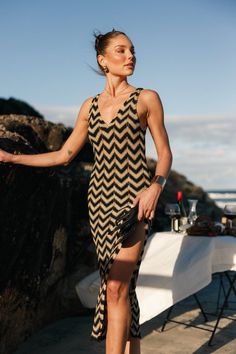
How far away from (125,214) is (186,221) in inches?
83.0

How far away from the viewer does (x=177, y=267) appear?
4852mm

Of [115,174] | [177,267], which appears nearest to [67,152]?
[115,174]

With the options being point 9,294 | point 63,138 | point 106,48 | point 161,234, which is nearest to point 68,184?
point 161,234

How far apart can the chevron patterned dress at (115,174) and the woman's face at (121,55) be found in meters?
0.14

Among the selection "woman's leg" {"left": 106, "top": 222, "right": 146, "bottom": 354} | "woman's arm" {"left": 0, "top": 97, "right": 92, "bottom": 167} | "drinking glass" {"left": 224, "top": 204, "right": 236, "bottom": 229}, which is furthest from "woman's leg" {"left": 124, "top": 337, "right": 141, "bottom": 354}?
"drinking glass" {"left": 224, "top": 204, "right": 236, "bottom": 229}

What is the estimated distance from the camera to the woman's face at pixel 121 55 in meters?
3.65

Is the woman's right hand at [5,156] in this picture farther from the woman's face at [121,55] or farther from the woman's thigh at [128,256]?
the woman's thigh at [128,256]

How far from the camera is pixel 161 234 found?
524 centimetres

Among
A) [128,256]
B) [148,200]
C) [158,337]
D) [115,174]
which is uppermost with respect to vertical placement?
[115,174]

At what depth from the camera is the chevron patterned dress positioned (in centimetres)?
356

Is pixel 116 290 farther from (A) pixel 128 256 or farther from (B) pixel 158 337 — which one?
(B) pixel 158 337

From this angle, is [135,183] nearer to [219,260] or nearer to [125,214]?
[125,214]

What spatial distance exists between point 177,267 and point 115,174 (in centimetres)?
153

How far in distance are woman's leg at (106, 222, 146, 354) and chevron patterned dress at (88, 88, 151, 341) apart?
5 cm
